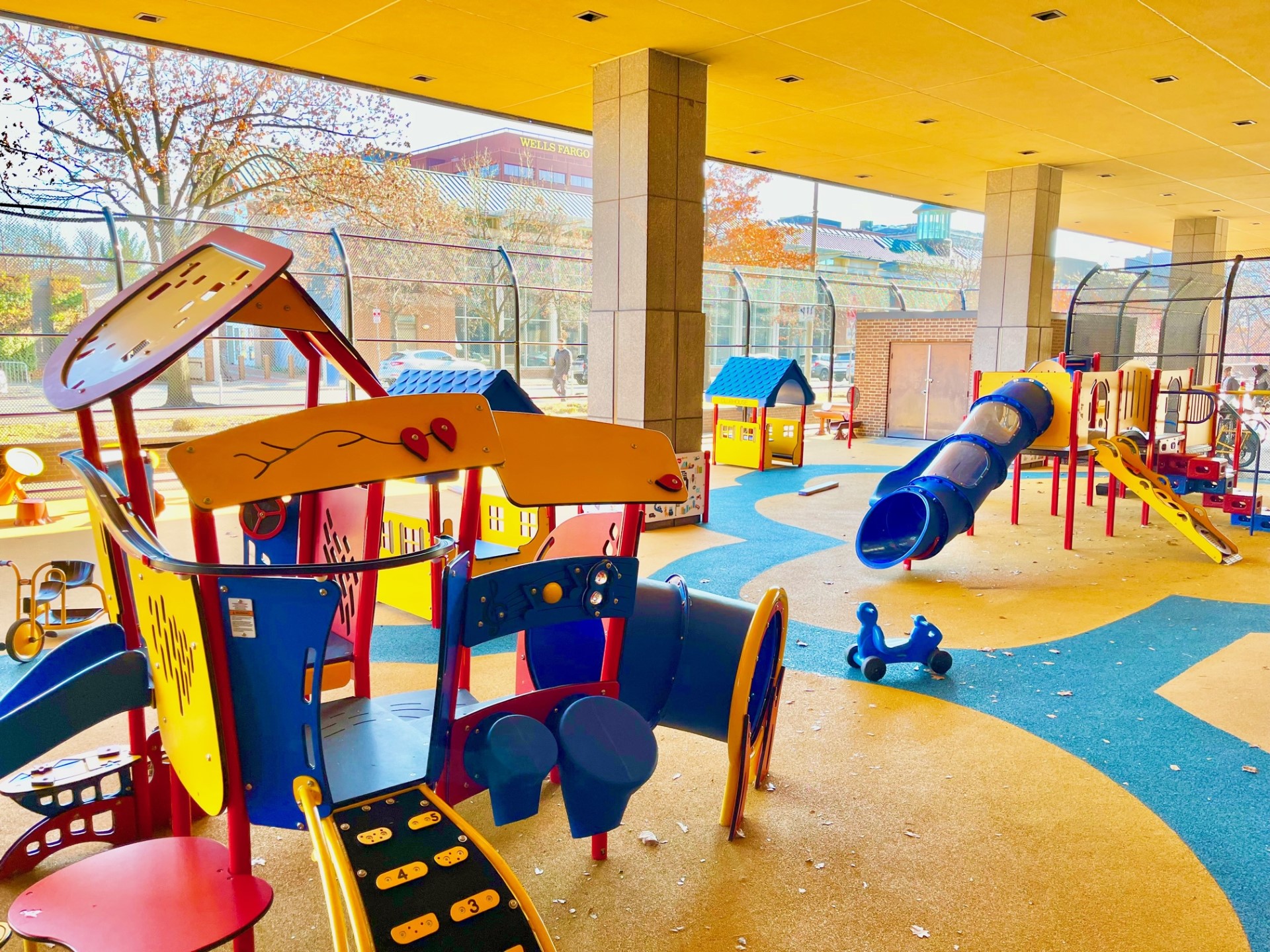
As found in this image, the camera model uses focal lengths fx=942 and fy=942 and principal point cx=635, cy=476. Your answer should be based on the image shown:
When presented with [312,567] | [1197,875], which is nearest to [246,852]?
[312,567]

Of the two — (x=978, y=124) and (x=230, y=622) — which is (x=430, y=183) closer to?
(x=978, y=124)

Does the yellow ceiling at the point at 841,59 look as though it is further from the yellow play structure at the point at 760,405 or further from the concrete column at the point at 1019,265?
the yellow play structure at the point at 760,405

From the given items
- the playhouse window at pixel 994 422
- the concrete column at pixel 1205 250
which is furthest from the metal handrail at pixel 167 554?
the concrete column at pixel 1205 250

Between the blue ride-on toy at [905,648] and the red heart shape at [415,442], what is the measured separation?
3090 millimetres

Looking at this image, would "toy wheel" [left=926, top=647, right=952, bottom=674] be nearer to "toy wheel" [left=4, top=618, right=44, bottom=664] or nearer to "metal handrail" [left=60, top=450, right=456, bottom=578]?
"metal handrail" [left=60, top=450, right=456, bottom=578]

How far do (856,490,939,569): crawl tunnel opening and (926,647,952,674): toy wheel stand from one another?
1.94 meters

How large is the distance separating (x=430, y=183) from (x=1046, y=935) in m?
15.9

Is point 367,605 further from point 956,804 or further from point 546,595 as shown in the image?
point 956,804

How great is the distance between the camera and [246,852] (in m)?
2.40

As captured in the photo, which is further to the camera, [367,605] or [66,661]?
[367,605]

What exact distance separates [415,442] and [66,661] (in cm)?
154

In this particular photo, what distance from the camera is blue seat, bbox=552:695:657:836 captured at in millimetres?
2518

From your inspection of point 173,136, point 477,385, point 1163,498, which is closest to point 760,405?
point 1163,498

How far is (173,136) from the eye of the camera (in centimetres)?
1289
